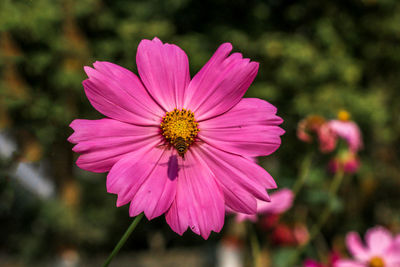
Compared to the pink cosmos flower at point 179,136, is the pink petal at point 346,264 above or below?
below

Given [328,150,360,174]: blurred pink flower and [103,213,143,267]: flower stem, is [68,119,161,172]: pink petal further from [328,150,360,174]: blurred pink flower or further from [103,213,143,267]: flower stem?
[328,150,360,174]: blurred pink flower

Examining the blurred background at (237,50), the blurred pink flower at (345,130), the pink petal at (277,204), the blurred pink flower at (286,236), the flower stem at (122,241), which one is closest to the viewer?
the flower stem at (122,241)

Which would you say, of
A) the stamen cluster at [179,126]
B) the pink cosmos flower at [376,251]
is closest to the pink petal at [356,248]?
the pink cosmos flower at [376,251]

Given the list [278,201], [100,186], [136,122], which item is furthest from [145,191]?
[100,186]

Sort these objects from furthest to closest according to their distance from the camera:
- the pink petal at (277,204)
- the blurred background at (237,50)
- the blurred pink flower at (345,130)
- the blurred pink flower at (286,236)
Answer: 1. the blurred background at (237,50)
2. the blurred pink flower at (286,236)
3. the blurred pink flower at (345,130)
4. the pink petal at (277,204)

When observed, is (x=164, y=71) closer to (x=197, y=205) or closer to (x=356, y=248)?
(x=197, y=205)

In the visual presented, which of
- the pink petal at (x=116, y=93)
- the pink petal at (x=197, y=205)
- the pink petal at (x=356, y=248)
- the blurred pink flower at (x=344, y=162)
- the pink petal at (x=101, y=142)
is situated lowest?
the pink petal at (x=356, y=248)

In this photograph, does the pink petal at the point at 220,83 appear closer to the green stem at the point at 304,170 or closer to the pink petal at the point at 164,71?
the pink petal at the point at 164,71

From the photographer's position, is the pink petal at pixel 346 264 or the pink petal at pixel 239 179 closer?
the pink petal at pixel 239 179
